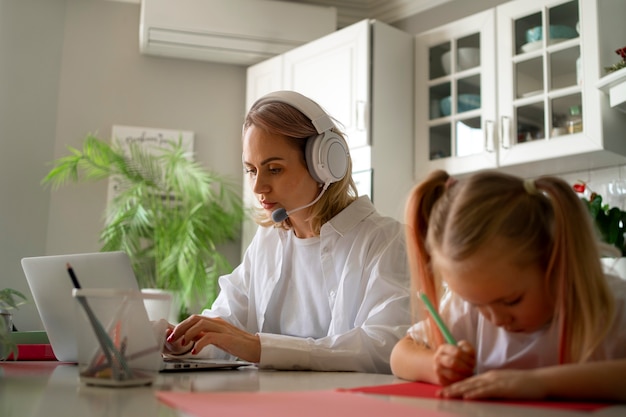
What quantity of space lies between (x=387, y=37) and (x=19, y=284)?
7.20 ft

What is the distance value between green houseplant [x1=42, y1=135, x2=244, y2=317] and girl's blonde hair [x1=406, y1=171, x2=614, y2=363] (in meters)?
2.45

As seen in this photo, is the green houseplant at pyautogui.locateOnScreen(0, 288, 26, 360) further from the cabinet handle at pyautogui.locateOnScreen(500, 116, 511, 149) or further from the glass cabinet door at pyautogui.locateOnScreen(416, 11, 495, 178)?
the cabinet handle at pyautogui.locateOnScreen(500, 116, 511, 149)

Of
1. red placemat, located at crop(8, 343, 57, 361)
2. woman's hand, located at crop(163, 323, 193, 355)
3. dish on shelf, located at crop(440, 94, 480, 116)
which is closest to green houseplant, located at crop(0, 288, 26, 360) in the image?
red placemat, located at crop(8, 343, 57, 361)

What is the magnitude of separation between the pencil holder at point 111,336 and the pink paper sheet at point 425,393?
0.29 meters

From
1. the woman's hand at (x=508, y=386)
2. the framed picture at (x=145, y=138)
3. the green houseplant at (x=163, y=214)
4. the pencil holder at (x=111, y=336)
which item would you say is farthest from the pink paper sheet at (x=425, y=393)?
the framed picture at (x=145, y=138)

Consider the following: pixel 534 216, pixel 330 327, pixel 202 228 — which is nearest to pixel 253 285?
pixel 330 327

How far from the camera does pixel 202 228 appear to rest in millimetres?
3387

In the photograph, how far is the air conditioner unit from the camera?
3.56m

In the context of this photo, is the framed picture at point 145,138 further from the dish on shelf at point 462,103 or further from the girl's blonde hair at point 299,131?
the girl's blonde hair at point 299,131

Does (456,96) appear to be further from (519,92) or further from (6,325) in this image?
(6,325)

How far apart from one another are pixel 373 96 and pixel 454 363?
242 centimetres

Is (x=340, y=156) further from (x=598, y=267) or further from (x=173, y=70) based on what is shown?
(x=173, y=70)

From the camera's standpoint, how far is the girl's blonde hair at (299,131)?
161cm

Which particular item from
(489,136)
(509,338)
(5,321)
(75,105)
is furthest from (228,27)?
(509,338)
